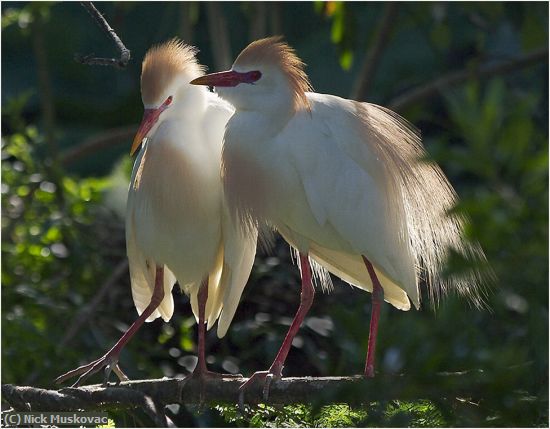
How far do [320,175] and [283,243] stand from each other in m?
1.83

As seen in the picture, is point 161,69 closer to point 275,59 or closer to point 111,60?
point 275,59

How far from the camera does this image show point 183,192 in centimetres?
234

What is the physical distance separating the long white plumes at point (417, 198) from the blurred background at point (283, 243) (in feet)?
0.53

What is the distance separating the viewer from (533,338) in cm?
114

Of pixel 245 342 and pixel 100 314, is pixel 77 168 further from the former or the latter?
pixel 245 342

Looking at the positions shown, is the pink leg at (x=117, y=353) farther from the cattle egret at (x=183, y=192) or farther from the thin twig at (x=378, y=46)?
the thin twig at (x=378, y=46)

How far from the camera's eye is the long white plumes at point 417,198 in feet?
7.39

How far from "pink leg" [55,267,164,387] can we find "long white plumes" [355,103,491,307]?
696 millimetres

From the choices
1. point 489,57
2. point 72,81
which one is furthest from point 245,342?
point 72,81

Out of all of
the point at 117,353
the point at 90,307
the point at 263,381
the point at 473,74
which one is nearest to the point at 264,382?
the point at 263,381

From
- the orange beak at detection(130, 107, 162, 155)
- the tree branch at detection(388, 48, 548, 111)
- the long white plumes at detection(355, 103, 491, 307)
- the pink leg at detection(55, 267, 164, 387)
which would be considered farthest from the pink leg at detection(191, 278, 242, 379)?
the tree branch at detection(388, 48, 548, 111)

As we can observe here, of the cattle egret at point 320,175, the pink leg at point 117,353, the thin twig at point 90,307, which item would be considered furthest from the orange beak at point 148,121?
the thin twig at point 90,307

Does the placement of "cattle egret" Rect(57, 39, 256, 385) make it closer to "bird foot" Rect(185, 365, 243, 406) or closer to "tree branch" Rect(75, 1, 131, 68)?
"bird foot" Rect(185, 365, 243, 406)

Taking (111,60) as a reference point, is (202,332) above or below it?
below
